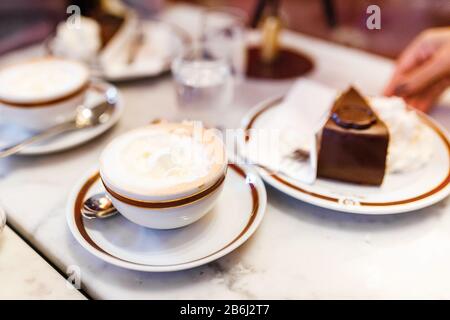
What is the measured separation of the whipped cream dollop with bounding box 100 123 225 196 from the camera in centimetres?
51

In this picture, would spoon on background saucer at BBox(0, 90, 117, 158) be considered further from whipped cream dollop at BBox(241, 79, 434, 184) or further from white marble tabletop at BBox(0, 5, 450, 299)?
whipped cream dollop at BBox(241, 79, 434, 184)

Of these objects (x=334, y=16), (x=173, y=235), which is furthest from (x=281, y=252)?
(x=334, y=16)

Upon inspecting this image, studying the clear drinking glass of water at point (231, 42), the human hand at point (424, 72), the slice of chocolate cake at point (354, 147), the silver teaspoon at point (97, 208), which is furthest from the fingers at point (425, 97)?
the silver teaspoon at point (97, 208)

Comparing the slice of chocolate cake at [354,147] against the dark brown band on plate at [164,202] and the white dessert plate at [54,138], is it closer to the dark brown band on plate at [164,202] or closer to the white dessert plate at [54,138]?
the dark brown band on plate at [164,202]

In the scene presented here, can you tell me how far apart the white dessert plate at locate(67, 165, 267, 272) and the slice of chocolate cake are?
0.35 ft

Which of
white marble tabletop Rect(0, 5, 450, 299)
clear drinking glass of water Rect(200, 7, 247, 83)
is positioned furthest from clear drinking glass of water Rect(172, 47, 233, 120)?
white marble tabletop Rect(0, 5, 450, 299)

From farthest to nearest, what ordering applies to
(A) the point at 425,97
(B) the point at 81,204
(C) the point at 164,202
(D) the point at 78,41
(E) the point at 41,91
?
(D) the point at 78,41
(A) the point at 425,97
(E) the point at 41,91
(B) the point at 81,204
(C) the point at 164,202

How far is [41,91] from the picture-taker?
76cm

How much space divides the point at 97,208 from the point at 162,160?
0.12m

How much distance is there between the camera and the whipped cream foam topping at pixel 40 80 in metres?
0.73

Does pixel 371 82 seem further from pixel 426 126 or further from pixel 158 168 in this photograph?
pixel 158 168

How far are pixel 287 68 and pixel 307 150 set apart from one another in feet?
1.29

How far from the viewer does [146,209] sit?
1.68ft

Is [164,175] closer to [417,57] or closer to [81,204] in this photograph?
[81,204]
